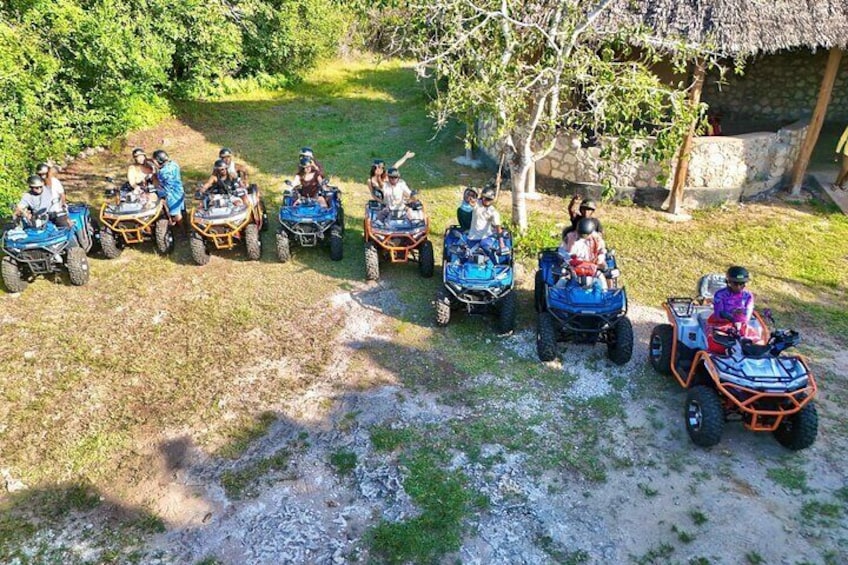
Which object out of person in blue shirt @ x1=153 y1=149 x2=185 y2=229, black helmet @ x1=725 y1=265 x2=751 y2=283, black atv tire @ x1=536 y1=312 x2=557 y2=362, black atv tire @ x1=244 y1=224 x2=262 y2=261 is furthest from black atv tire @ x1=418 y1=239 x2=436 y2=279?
person in blue shirt @ x1=153 y1=149 x2=185 y2=229

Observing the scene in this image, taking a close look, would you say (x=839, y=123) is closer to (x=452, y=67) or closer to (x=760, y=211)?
(x=760, y=211)

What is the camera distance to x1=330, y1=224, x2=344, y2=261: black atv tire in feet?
31.9

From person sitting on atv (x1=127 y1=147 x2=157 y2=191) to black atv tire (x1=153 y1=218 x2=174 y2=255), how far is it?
64 cm

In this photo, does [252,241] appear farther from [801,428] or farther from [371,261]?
[801,428]

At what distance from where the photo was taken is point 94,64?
12.6m

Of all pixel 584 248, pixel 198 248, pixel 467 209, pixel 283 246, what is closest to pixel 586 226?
pixel 584 248

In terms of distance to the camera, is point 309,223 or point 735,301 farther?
point 309,223

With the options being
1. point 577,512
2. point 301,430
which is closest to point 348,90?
point 301,430

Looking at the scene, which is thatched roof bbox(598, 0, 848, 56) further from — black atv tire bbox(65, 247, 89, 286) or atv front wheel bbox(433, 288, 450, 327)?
black atv tire bbox(65, 247, 89, 286)

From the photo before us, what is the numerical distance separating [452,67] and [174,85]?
1168cm

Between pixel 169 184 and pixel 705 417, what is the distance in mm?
8607

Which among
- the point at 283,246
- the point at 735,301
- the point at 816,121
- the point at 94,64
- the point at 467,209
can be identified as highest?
the point at 94,64

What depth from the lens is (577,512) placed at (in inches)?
214

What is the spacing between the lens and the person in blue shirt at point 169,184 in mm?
10164
